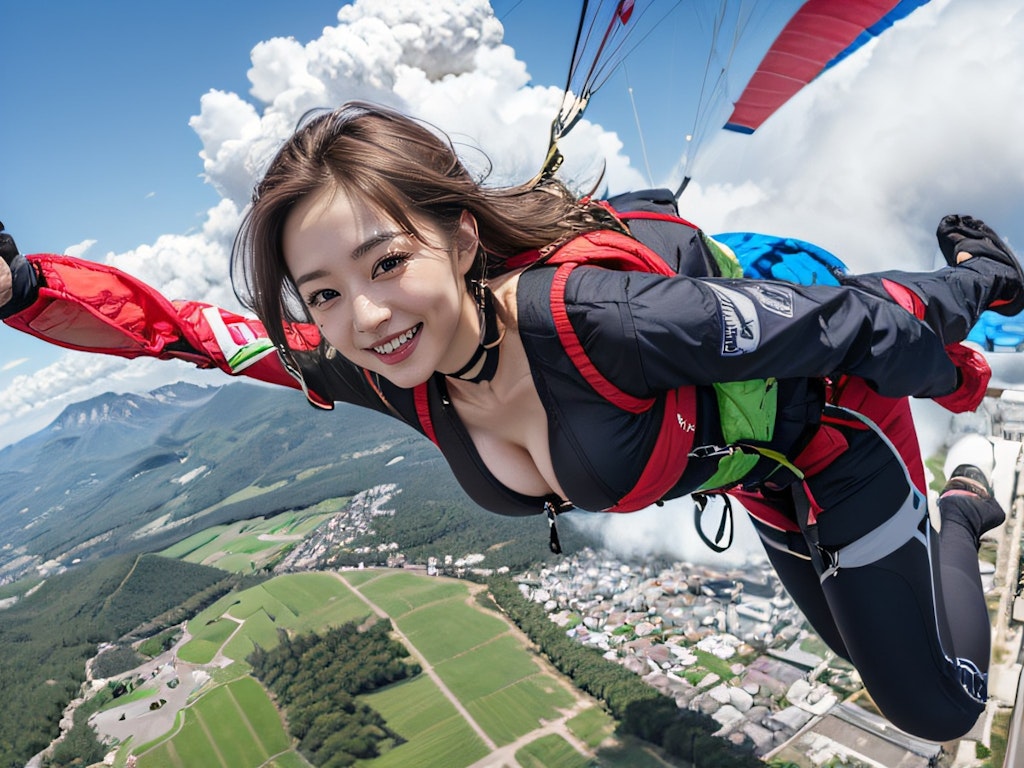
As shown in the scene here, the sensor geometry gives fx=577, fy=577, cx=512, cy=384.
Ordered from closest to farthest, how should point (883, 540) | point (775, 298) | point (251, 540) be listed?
1. point (775, 298)
2. point (883, 540)
3. point (251, 540)

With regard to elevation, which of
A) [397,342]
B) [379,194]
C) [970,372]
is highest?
[379,194]

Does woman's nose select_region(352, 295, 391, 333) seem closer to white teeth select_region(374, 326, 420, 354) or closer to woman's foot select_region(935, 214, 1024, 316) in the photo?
white teeth select_region(374, 326, 420, 354)

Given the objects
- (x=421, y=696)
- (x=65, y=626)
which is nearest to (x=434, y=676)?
(x=421, y=696)

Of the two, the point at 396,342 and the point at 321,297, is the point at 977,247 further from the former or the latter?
the point at 321,297

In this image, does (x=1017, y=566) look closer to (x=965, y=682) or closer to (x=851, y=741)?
(x=851, y=741)

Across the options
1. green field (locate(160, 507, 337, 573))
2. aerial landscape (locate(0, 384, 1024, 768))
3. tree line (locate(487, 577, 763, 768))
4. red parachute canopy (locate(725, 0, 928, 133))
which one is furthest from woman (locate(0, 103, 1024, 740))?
green field (locate(160, 507, 337, 573))

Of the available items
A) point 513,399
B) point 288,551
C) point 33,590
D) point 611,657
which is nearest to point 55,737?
point 288,551

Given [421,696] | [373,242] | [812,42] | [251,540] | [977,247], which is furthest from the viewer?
[251,540]
